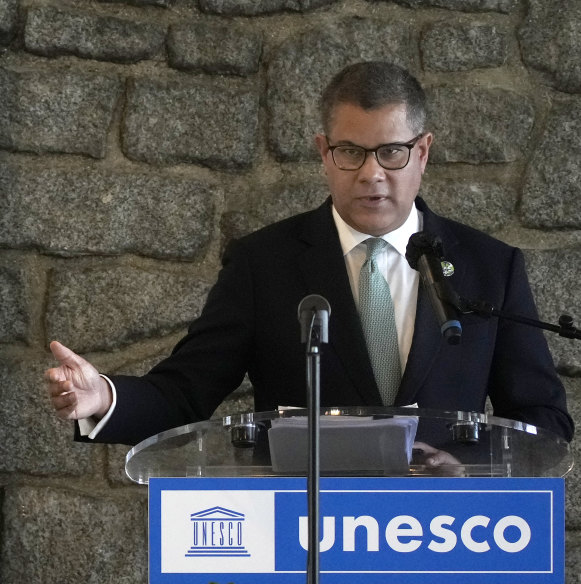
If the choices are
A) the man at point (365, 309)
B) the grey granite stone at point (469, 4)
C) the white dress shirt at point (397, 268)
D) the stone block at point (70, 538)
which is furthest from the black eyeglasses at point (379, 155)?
the stone block at point (70, 538)

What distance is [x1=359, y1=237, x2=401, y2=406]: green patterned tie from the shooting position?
7.81 ft

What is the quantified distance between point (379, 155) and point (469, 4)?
0.96 meters

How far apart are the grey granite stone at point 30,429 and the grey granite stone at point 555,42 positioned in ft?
5.12

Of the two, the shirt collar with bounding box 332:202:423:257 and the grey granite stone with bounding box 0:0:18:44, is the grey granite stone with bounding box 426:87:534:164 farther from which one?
the grey granite stone with bounding box 0:0:18:44

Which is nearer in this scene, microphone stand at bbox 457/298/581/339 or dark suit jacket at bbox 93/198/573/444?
microphone stand at bbox 457/298/581/339

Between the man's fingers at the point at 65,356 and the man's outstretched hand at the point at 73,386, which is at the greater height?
the man's fingers at the point at 65,356

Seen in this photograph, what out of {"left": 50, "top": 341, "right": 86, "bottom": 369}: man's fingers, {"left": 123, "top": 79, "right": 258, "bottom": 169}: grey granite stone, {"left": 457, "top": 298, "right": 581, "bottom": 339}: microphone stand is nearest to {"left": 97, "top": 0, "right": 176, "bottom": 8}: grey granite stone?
{"left": 123, "top": 79, "right": 258, "bottom": 169}: grey granite stone

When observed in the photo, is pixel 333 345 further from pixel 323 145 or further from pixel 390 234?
pixel 323 145

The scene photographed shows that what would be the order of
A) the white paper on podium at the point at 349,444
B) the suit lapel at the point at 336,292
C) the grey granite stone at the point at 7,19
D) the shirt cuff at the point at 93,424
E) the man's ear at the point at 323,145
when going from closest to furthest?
the white paper on podium at the point at 349,444, the shirt cuff at the point at 93,424, the suit lapel at the point at 336,292, the man's ear at the point at 323,145, the grey granite stone at the point at 7,19

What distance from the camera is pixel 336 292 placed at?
8.10ft

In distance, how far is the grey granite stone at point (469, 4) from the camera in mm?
3176

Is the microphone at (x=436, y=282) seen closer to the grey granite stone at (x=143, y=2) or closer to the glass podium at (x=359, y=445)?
the glass podium at (x=359, y=445)

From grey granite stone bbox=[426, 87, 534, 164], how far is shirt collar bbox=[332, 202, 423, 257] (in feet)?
A: 1.88

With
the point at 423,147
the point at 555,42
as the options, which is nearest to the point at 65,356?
the point at 423,147
